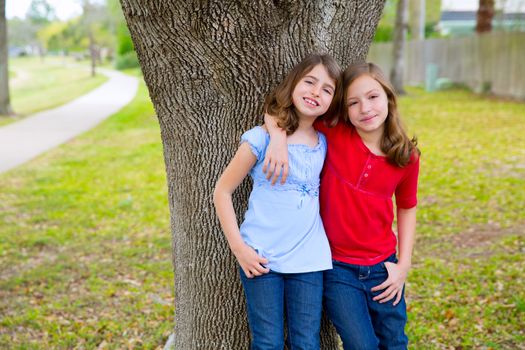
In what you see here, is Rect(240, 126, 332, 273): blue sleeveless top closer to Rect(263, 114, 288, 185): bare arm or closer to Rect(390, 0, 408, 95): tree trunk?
Rect(263, 114, 288, 185): bare arm

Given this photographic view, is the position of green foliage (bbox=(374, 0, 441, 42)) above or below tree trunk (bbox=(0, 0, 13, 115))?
above

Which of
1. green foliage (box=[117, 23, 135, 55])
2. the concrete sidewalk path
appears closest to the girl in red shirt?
the concrete sidewalk path

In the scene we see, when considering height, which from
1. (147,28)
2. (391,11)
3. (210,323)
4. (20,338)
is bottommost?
(20,338)

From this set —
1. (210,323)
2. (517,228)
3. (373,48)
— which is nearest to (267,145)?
(210,323)

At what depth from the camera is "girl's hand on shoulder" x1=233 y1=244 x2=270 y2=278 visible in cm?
235

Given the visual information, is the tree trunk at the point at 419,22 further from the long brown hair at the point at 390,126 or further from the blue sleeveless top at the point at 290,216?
the blue sleeveless top at the point at 290,216

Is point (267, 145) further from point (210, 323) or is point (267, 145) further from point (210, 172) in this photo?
point (210, 323)

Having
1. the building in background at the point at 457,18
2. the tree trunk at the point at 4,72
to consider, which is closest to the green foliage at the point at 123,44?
the building in background at the point at 457,18

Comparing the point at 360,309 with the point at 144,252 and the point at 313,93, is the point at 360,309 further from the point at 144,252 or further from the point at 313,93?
the point at 144,252

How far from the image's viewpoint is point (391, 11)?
3819 cm

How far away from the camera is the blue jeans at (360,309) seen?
95.2 inches

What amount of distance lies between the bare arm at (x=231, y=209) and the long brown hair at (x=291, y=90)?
0.61 feet

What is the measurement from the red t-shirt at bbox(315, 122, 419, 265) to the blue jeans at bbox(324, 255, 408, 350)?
50 millimetres

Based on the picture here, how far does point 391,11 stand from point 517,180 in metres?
32.4
